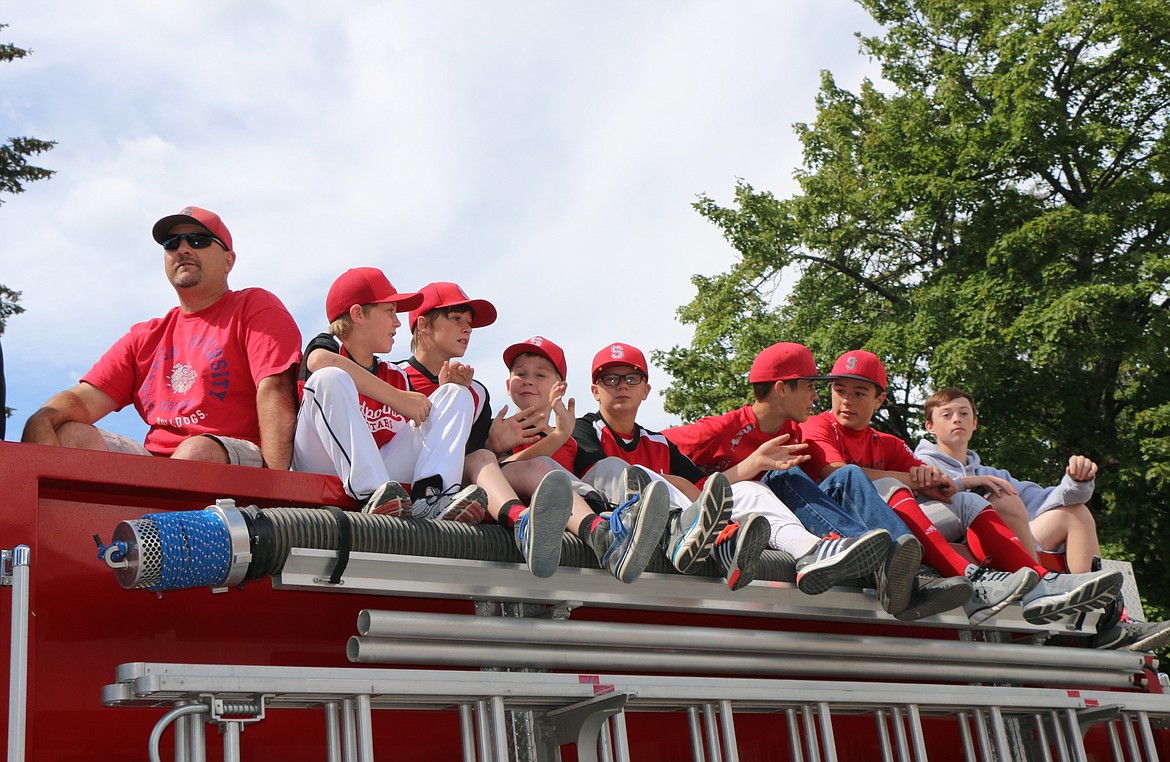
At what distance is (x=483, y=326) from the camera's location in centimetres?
516

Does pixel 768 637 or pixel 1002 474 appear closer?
pixel 768 637

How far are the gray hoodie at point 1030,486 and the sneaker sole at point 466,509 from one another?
2.98 m

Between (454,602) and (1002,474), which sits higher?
(1002,474)

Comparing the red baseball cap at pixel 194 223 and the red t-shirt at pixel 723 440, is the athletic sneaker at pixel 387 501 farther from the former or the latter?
the red t-shirt at pixel 723 440

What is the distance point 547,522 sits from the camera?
3.38 metres

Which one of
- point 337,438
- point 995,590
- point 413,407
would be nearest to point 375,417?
point 413,407

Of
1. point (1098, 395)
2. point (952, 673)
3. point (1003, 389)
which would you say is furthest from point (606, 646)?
point (1098, 395)

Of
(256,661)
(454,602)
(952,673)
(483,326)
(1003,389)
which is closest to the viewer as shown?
(256,661)

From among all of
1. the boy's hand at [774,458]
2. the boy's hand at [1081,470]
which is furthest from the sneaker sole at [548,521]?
the boy's hand at [1081,470]

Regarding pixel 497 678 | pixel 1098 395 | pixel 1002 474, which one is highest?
pixel 1098 395

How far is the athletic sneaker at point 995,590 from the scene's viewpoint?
4.43 metres

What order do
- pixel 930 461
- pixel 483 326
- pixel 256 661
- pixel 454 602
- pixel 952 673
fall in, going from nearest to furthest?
pixel 256 661, pixel 454 602, pixel 952 673, pixel 483 326, pixel 930 461

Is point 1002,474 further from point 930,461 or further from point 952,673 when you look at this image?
point 952,673

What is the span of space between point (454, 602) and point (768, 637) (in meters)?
1.12
